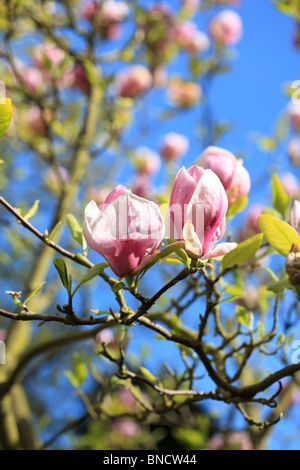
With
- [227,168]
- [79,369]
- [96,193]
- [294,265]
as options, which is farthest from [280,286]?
[96,193]

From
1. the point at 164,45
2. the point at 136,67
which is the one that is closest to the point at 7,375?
the point at 136,67

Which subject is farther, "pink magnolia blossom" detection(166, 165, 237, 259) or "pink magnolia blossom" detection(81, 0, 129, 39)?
"pink magnolia blossom" detection(81, 0, 129, 39)

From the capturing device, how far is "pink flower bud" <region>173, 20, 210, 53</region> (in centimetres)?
233

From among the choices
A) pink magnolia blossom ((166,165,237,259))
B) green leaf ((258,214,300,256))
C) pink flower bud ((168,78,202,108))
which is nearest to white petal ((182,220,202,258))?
pink magnolia blossom ((166,165,237,259))

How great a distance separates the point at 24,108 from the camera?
1847 millimetres

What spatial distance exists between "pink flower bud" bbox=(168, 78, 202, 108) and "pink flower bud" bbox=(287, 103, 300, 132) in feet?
1.77

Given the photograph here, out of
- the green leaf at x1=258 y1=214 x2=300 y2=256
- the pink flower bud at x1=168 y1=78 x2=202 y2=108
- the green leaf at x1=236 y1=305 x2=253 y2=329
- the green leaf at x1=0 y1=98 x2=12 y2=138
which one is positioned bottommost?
the green leaf at x1=258 y1=214 x2=300 y2=256

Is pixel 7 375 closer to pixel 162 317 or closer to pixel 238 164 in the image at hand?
pixel 162 317

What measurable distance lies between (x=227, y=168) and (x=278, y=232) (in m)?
0.12

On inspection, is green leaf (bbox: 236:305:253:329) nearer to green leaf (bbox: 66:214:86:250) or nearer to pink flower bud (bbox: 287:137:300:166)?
green leaf (bbox: 66:214:86:250)

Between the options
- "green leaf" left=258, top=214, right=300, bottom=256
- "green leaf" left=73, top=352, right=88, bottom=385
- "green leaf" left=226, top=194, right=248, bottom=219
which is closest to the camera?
"green leaf" left=258, top=214, right=300, bottom=256

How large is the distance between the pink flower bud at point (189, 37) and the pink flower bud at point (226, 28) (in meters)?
0.10

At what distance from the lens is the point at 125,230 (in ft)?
1.47

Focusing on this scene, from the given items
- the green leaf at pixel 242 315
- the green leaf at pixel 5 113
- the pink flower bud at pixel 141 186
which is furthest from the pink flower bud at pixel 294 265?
the pink flower bud at pixel 141 186
